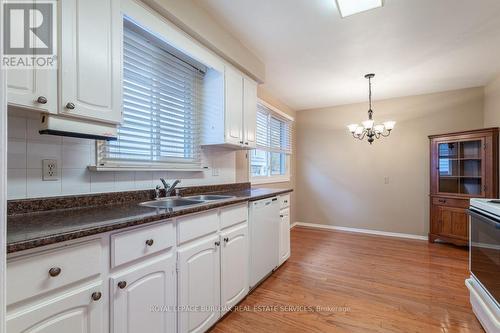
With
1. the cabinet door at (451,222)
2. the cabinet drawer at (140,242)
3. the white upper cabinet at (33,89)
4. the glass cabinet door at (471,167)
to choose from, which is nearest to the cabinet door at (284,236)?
the cabinet drawer at (140,242)

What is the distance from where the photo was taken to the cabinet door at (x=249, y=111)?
2693 millimetres

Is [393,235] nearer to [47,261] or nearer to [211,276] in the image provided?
[211,276]

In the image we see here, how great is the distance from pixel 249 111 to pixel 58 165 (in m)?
1.88

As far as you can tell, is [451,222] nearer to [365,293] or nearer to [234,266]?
[365,293]

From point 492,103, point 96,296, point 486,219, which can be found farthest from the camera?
point 492,103

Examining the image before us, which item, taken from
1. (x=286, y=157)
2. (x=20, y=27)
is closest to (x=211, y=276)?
(x=20, y=27)

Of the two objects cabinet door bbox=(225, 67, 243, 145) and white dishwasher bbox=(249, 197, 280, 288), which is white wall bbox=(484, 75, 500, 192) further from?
cabinet door bbox=(225, 67, 243, 145)

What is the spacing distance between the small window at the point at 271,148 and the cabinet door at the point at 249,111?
62 cm

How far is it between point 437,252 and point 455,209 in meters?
0.69

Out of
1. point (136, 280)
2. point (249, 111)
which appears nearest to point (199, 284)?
point (136, 280)

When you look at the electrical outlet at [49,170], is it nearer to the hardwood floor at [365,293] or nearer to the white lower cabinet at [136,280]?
the white lower cabinet at [136,280]

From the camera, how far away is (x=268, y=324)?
183 cm

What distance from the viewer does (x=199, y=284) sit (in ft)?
5.17

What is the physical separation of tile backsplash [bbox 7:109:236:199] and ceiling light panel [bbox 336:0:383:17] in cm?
202
